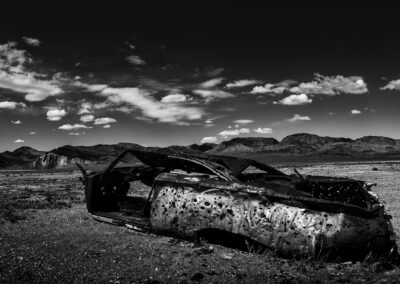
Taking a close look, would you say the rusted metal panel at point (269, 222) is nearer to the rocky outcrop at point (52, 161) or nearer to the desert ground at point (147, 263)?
the desert ground at point (147, 263)

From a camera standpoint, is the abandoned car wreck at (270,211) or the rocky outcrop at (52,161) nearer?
the abandoned car wreck at (270,211)

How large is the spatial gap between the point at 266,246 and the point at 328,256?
0.71 metres

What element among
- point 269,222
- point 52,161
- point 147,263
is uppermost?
point 52,161

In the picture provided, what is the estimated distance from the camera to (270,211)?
4098mm

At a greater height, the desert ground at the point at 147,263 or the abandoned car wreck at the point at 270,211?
the abandoned car wreck at the point at 270,211

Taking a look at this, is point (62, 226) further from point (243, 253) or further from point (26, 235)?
point (243, 253)

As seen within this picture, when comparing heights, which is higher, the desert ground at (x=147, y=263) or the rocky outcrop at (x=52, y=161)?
the rocky outcrop at (x=52, y=161)

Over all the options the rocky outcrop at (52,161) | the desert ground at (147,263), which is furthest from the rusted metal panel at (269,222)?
the rocky outcrop at (52,161)

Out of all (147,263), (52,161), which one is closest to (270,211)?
(147,263)

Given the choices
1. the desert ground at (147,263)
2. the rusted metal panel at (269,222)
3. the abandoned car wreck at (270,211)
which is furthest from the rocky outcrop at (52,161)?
the rusted metal panel at (269,222)

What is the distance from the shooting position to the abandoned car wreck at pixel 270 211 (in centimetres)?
388

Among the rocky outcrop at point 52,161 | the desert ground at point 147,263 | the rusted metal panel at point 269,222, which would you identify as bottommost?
the desert ground at point 147,263

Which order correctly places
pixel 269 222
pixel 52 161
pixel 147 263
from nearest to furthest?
pixel 269 222 → pixel 147 263 → pixel 52 161

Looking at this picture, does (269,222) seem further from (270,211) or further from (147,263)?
(147,263)
